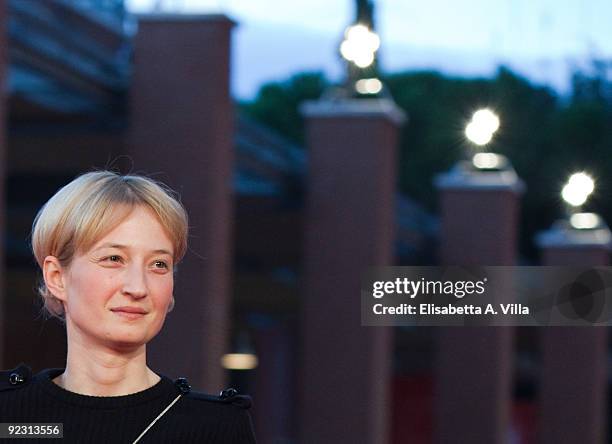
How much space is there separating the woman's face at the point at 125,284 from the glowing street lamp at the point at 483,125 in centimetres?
1119

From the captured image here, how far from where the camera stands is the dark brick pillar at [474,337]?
14969 millimetres

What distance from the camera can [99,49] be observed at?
431 inches

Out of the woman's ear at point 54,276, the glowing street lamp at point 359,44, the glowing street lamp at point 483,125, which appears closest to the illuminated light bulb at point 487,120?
the glowing street lamp at point 483,125

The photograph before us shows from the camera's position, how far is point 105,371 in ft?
6.46

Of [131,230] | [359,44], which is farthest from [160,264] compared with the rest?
[359,44]

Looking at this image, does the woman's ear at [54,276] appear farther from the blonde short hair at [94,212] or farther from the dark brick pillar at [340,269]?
the dark brick pillar at [340,269]

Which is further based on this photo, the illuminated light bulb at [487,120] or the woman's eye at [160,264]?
the illuminated light bulb at [487,120]

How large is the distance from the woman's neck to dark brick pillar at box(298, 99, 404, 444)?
1000cm

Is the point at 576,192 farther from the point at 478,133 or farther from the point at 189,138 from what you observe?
the point at 189,138

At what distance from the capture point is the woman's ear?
2.01m

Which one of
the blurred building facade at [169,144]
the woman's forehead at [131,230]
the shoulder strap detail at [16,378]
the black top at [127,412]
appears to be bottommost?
the black top at [127,412]

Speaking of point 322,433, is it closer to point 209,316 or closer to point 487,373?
point 209,316

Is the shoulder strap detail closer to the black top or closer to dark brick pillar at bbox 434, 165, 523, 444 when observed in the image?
the black top
